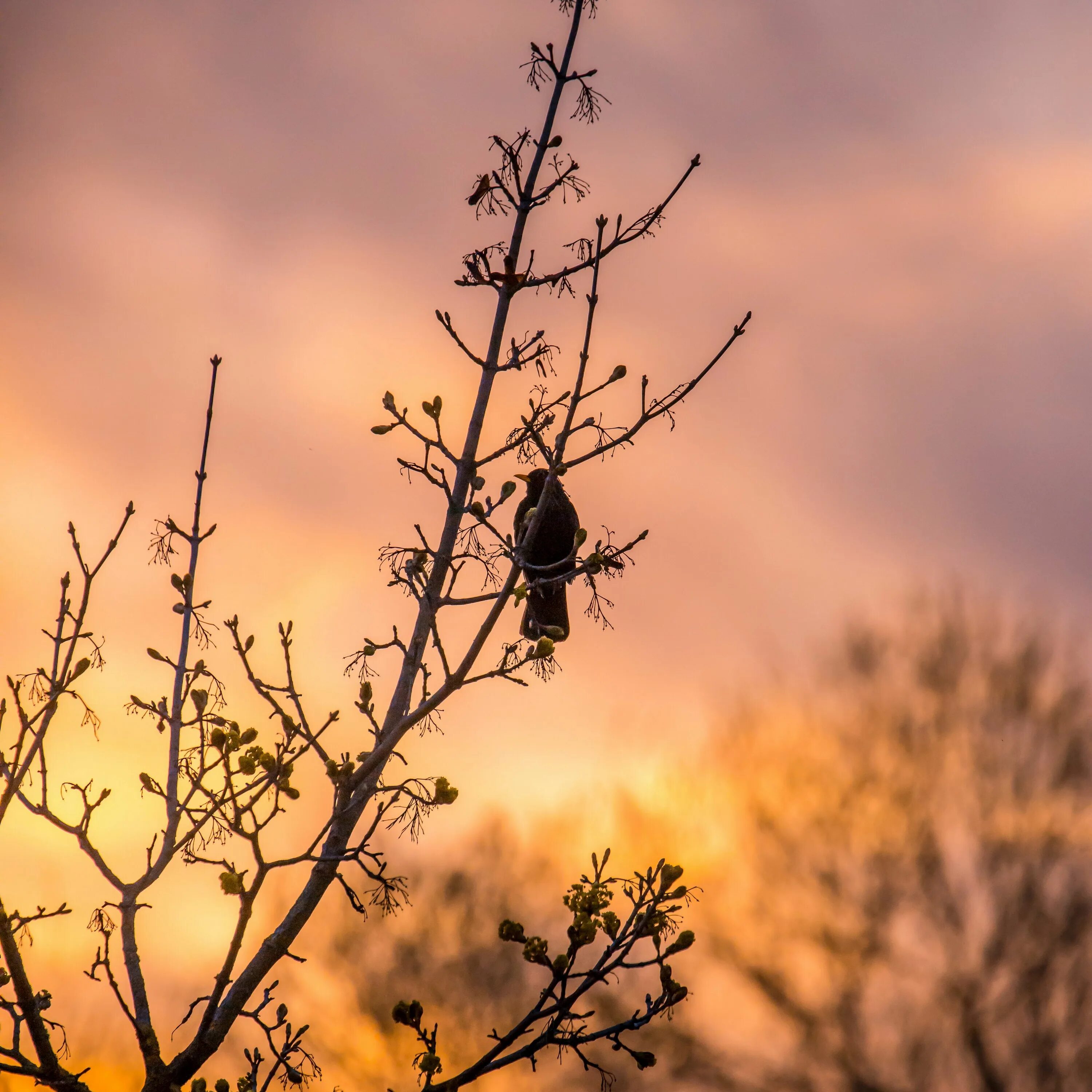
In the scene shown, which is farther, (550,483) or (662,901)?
(662,901)

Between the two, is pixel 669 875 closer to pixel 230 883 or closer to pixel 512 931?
pixel 512 931

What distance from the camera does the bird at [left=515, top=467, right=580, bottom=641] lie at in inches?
156

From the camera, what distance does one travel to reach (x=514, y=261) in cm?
384

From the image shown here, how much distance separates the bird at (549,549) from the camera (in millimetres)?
3965

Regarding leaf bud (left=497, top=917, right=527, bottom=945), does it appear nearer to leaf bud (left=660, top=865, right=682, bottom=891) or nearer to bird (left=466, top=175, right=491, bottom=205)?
leaf bud (left=660, top=865, right=682, bottom=891)

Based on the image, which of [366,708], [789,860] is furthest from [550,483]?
[789,860]

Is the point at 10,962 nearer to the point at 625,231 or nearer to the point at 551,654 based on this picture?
the point at 551,654

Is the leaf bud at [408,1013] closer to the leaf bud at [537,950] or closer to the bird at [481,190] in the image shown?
the leaf bud at [537,950]

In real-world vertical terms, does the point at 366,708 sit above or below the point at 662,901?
above

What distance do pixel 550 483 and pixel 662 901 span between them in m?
1.34

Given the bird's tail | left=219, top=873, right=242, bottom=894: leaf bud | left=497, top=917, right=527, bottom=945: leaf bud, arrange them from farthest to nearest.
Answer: the bird's tail
left=497, top=917, right=527, bottom=945: leaf bud
left=219, top=873, right=242, bottom=894: leaf bud

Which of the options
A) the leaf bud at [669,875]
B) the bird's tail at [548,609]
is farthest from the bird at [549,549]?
the leaf bud at [669,875]

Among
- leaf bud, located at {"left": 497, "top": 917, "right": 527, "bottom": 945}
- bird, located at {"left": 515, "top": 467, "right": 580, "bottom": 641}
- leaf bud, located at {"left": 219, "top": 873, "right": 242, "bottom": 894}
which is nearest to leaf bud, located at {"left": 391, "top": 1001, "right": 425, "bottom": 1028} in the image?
leaf bud, located at {"left": 497, "top": 917, "right": 527, "bottom": 945}

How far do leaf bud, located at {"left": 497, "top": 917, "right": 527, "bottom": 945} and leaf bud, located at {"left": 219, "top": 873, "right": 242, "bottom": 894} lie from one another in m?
0.78
